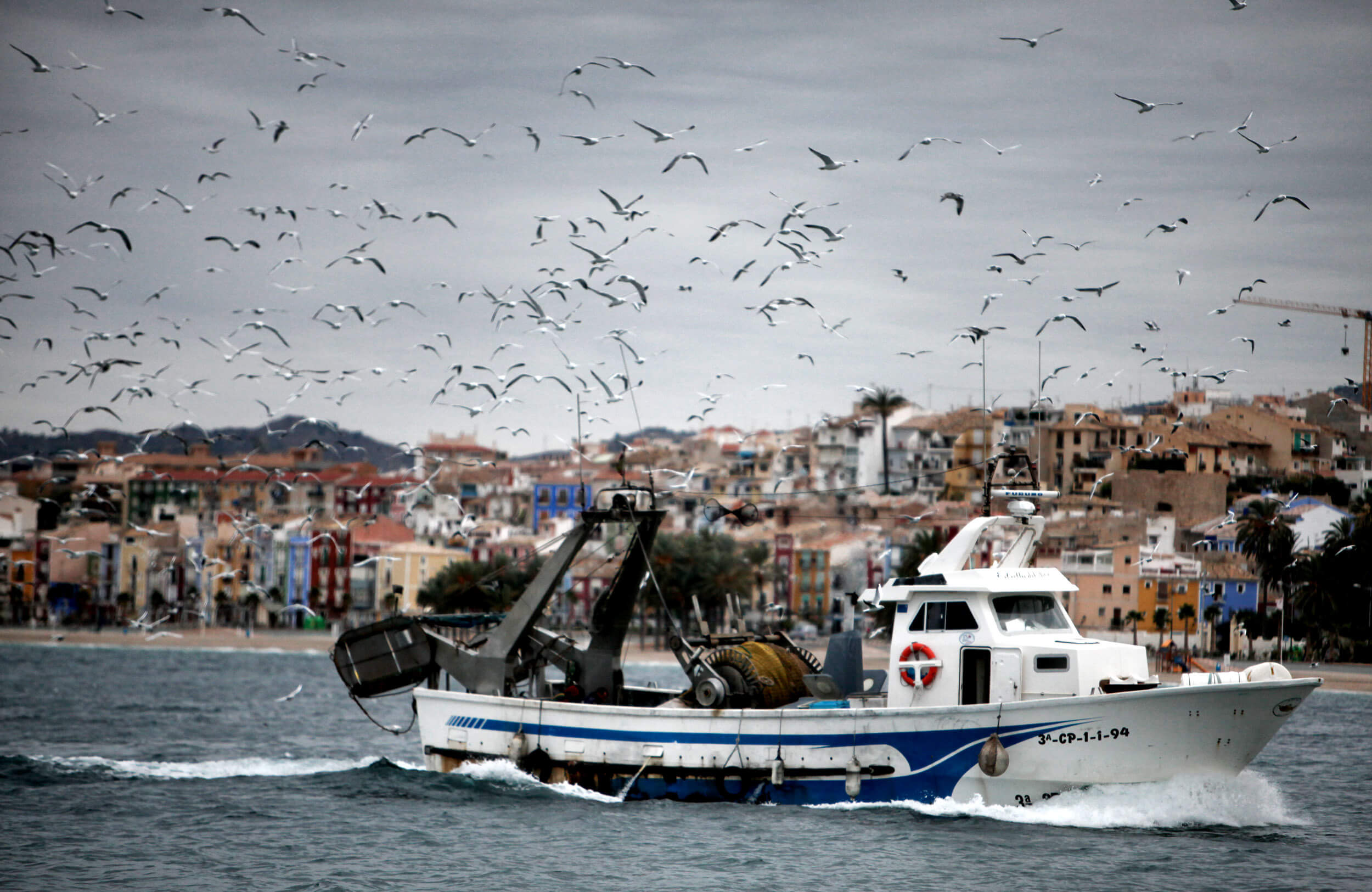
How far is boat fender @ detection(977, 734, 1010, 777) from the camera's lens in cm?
2545

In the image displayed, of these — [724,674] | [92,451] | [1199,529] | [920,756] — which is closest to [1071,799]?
[920,756]

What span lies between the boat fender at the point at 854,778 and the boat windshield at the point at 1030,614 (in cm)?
320

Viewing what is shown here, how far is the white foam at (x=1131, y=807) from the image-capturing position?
83.3 feet

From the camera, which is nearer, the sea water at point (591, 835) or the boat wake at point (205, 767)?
the sea water at point (591, 835)

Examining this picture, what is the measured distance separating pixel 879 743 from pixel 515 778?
23.4ft

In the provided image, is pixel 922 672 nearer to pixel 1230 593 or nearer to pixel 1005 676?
pixel 1005 676

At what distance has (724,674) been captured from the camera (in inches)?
1136

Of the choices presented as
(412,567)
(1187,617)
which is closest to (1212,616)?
(1187,617)

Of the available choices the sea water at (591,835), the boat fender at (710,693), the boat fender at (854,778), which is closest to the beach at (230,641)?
the sea water at (591,835)

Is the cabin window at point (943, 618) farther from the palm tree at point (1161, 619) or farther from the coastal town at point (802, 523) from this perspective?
the palm tree at point (1161, 619)

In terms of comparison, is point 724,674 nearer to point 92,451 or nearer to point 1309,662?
point 92,451

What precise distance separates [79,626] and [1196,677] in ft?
426

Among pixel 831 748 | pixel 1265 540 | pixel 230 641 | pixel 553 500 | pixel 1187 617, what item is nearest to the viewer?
pixel 831 748

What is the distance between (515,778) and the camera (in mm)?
29953
